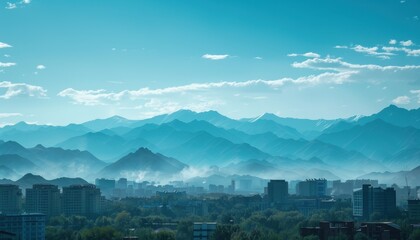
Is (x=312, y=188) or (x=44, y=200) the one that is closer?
(x=44, y=200)

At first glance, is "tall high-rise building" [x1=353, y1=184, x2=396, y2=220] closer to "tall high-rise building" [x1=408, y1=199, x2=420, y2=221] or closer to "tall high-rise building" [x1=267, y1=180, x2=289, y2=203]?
"tall high-rise building" [x1=408, y1=199, x2=420, y2=221]

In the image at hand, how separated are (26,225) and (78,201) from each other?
83.8 ft

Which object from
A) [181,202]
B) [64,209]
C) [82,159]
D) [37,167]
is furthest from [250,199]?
[82,159]

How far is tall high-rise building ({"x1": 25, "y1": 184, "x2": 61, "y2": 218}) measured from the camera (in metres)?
66.9

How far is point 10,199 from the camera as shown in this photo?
225 ft

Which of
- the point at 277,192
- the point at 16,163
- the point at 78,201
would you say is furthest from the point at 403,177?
the point at 78,201

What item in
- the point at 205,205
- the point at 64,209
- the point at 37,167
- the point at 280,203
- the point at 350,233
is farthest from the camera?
the point at 37,167

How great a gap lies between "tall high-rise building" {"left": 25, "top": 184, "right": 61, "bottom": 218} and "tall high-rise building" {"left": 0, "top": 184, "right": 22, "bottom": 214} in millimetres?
1064

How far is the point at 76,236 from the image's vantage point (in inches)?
1716

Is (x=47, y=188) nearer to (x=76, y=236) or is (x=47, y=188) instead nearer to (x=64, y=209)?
(x=64, y=209)

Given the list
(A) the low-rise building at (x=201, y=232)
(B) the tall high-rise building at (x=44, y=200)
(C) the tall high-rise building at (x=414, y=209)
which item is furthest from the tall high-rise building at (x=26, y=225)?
(C) the tall high-rise building at (x=414, y=209)

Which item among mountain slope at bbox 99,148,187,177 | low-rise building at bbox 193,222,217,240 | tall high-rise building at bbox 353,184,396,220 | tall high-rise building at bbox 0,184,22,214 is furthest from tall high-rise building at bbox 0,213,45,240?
mountain slope at bbox 99,148,187,177

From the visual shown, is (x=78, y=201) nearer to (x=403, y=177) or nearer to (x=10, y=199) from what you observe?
(x=10, y=199)

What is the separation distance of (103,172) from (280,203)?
93.8m
